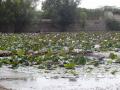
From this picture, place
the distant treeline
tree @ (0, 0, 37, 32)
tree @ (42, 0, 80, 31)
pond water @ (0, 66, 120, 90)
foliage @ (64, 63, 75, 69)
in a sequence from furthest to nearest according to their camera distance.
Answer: tree @ (42, 0, 80, 31) → the distant treeline → tree @ (0, 0, 37, 32) → foliage @ (64, 63, 75, 69) → pond water @ (0, 66, 120, 90)

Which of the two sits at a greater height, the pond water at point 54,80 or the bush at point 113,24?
the pond water at point 54,80

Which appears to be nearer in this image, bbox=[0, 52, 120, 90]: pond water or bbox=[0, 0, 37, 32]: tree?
bbox=[0, 52, 120, 90]: pond water

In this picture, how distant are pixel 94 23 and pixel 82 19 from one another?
207 cm

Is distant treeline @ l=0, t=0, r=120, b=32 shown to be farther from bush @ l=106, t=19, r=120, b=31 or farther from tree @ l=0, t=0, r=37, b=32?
bush @ l=106, t=19, r=120, b=31

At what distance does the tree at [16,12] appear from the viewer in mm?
33125

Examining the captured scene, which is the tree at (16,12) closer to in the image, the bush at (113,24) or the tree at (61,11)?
the tree at (61,11)

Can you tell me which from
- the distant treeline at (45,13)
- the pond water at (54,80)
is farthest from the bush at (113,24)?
the pond water at (54,80)

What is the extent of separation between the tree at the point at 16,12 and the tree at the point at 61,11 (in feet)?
11.0

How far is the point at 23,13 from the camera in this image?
1325 inches

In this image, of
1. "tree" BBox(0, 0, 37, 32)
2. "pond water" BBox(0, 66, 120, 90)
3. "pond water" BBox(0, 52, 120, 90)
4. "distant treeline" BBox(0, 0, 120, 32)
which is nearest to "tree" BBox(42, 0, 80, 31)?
"distant treeline" BBox(0, 0, 120, 32)

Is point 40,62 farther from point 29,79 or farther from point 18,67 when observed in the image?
point 29,79

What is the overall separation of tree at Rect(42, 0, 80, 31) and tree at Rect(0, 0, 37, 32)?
3341mm

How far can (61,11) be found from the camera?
1469 inches

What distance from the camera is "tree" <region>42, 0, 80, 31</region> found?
36875mm
